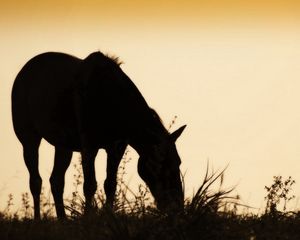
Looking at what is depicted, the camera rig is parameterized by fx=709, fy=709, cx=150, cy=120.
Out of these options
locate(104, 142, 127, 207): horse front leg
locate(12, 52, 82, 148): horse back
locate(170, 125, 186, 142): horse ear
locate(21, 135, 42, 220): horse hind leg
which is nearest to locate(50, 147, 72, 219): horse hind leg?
locate(12, 52, 82, 148): horse back

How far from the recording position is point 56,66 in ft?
39.8

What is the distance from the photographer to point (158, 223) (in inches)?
247

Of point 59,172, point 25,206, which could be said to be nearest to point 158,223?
point 25,206

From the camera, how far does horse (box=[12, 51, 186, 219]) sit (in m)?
9.88

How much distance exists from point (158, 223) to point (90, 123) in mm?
4400

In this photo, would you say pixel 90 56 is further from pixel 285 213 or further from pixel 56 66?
pixel 285 213

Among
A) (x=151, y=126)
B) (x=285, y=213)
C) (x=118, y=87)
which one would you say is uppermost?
(x=118, y=87)

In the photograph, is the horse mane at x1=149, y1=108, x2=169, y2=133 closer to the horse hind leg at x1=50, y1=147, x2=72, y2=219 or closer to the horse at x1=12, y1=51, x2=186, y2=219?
the horse at x1=12, y1=51, x2=186, y2=219

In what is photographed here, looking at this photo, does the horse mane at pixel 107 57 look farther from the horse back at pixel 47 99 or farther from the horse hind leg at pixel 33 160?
the horse hind leg at pixel 33 160

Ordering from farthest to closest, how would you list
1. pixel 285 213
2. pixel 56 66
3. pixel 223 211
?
1. pixel 56 66
2. pixel 285 213
3. pixel 223 211

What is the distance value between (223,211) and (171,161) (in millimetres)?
2364

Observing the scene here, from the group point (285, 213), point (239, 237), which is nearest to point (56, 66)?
point (285, 213)

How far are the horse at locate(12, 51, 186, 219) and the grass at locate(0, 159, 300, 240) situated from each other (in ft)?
6.09

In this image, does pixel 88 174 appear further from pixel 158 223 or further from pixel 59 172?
pixel 158 223
